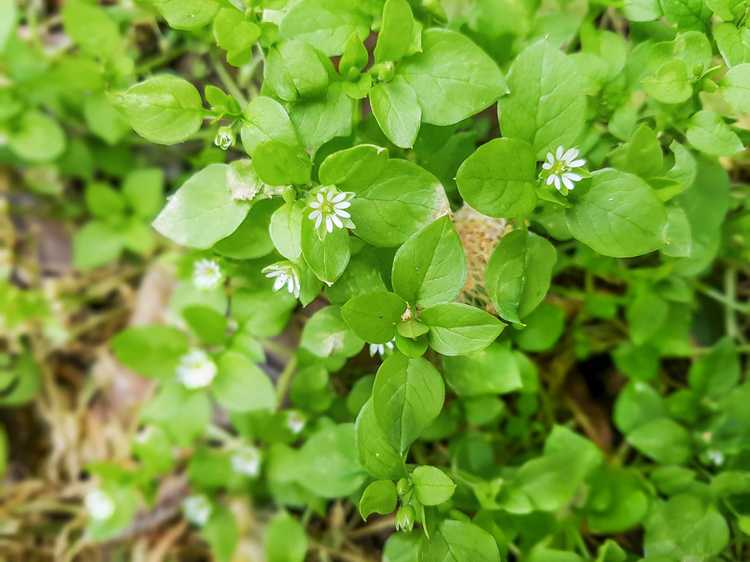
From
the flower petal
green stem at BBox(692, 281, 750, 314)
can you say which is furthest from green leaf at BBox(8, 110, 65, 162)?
green stem at BBox(692, 281, 750, 314)

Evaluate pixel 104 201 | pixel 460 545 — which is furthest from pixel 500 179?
pixel 104 201

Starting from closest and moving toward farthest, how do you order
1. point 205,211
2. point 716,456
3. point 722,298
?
point 205,211
point 716,456
point 722,298

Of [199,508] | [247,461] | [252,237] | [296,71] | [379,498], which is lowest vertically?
[199,508]

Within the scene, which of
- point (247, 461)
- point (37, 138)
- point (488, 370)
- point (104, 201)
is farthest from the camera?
point (104, 201)

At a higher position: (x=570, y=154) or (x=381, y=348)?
(x=570, y=154)

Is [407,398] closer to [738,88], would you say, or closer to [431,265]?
[431,265]

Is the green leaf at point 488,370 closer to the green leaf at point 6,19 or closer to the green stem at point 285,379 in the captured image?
the green stem at point 285,379

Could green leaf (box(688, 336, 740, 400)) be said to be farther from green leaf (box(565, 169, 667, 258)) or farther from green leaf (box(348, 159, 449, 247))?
green leaf (box(348, 159, 449, 247))
